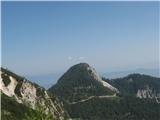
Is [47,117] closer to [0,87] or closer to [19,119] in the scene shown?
[19,119]

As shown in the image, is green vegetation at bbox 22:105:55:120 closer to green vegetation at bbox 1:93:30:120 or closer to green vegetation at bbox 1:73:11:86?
green vegetation at bbox 1:93:30:120

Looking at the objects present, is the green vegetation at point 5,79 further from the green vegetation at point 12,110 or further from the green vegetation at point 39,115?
the green vegetation at point 39,115

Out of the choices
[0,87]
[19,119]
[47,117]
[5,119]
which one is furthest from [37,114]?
[0,87]

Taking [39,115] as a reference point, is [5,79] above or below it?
below

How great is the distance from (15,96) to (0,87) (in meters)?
11.6

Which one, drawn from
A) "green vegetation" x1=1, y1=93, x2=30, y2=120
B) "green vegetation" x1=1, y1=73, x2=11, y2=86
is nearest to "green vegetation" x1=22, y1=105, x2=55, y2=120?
"green vegetation" x1=1, y1=93, x2=30, y2=120

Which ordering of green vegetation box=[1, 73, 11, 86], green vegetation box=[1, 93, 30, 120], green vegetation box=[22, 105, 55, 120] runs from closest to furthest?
green vegetation box=[22, 105, 55, 120], green vegetation box=[1, 93, 30, 120], green vegetation box=[1, 73, 11, 86]

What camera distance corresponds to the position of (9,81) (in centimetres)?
19862

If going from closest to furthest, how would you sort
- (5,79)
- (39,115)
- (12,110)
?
(39,115) → (12,110) → (5,79)

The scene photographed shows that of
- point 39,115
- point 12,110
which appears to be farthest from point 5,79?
point 39,115

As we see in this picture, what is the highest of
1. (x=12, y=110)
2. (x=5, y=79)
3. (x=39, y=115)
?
(x=39, y=115)

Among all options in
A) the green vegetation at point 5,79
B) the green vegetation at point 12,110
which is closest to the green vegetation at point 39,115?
the green vegetation at point 12,110

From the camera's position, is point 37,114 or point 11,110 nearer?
point 37,114

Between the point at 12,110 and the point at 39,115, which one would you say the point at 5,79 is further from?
the point at 39,115
